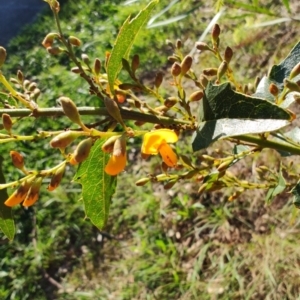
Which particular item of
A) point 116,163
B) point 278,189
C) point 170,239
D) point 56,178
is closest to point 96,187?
point 56,178

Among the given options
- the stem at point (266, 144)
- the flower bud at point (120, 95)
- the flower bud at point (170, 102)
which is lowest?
the stem at point (266, 144)

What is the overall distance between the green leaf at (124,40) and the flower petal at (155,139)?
0.14 meters

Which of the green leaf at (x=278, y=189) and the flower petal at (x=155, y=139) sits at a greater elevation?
the flower petal at (x=155, y=139)

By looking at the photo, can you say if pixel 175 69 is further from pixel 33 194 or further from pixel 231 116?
pixel 33 194

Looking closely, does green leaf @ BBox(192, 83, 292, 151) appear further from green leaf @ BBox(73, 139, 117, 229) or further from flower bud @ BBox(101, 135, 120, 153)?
green leaf @ BBox(73, 139, 117, 229)

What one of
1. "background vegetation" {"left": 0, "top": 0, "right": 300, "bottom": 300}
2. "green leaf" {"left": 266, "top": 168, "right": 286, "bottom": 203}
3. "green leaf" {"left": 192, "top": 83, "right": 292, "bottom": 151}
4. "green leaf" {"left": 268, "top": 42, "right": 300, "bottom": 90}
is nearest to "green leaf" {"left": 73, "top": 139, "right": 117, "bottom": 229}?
"green leaf" {"left": 192, "top": 83, "right": 292, "bottom": 151}

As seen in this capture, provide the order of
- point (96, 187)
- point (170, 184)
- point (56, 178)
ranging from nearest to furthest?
point (56, 178), point (96, 187), point (170, 184)

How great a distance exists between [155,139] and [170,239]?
7.75 ft

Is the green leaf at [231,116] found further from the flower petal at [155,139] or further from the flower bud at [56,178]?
the flower bud at [56,178]

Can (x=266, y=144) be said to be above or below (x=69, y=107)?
below

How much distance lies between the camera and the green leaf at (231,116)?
658 mm

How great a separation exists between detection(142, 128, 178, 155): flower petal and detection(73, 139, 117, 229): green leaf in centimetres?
17

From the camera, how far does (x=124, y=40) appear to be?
2.76ft

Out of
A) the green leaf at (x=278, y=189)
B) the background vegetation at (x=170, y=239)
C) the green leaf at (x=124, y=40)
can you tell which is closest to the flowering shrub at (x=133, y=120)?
the green leaf at (x=124, y=40)
